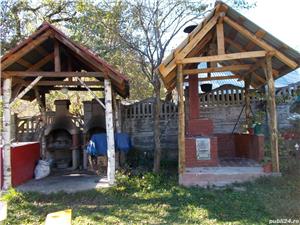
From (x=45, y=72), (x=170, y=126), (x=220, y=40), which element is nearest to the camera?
(x=220, y=40)

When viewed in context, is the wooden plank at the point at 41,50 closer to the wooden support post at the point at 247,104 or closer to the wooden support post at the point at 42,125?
the wooden support post at the point at 42,125

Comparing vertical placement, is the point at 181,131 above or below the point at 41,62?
below

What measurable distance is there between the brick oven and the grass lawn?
3666mm

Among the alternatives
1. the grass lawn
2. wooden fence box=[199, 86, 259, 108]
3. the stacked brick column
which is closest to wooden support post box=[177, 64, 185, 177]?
the grass lawn

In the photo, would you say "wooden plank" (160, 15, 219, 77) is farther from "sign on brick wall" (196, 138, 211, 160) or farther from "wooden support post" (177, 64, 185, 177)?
"sign on brick wall" (196, 138, 211, 160)

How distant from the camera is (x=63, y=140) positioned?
477 inches

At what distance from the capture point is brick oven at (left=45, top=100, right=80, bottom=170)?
11711 mm

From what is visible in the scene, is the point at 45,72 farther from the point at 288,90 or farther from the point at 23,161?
the point at 288,90

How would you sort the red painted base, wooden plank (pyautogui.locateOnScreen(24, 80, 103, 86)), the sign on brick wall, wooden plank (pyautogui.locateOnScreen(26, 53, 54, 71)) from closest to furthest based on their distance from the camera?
the red painted base
the sign on brick wall
wooden plank (pyautogui.locateOnScreen(24, 80, 103, 86))
wooden plank (pyautogui.locateOnScreen(26, 53, 54, 71))

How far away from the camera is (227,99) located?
12695 mm

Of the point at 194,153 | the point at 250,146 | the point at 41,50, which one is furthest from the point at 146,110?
the point at 41,50

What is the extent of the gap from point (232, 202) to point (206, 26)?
4414 millimetres

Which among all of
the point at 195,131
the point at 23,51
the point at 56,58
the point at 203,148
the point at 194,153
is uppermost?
the point at 23,51

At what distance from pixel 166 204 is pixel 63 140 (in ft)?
21.2
